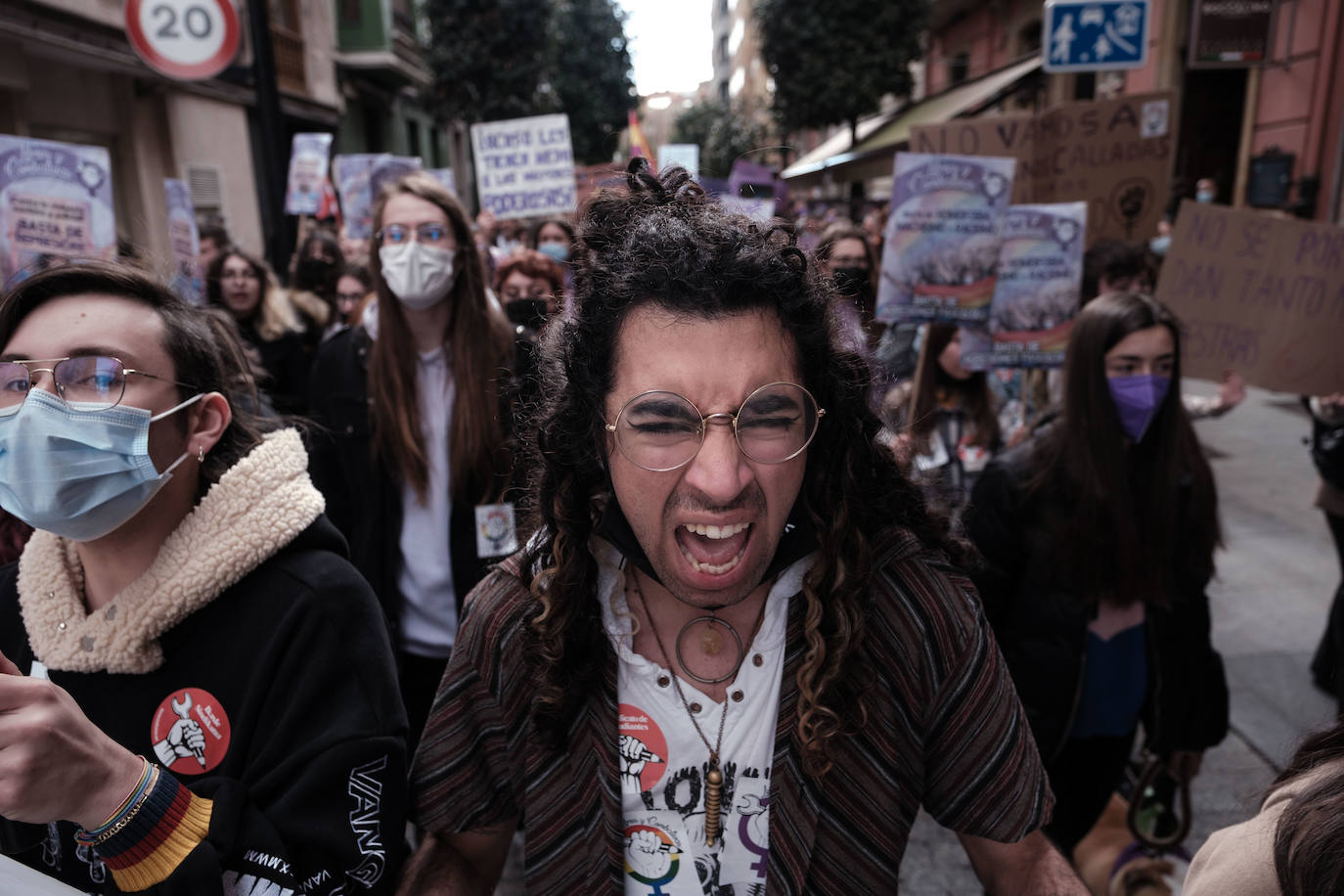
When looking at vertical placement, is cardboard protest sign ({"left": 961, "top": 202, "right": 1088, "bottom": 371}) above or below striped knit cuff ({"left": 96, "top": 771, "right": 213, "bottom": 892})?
above

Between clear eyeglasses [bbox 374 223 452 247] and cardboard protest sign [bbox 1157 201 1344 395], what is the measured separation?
9.43 ft

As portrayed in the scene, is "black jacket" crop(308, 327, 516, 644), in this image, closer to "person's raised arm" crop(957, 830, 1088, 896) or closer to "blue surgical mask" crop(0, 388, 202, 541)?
"blue surgical mask" crop(0, 388, 202, 541)

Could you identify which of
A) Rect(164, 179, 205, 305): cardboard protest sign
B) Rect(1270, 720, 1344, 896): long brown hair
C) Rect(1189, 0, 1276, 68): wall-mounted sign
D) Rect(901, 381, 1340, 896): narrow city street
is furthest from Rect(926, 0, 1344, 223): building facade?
Rect(1270, 720, 1344, 896): long brown hair

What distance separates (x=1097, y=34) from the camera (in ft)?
15.5

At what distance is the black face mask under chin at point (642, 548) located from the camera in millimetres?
1394

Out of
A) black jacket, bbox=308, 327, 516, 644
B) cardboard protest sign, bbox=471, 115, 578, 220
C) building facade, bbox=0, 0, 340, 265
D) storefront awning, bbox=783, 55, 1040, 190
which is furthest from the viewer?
storefront awning, bbox=783, 55, 1040, 190

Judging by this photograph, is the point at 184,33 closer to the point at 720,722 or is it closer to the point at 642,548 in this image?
the point at 642,548

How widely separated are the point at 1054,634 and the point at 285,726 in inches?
76.0

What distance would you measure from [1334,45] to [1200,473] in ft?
34.9

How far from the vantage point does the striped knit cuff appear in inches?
46.1

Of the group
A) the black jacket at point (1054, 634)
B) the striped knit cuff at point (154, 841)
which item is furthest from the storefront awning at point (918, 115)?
the striped knit cuff at point (154, 841)

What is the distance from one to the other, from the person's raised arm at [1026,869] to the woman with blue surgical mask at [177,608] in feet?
3.12

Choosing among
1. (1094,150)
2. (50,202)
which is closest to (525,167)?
(50,202)

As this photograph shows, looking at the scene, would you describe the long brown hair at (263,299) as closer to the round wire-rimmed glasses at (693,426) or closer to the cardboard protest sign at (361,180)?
the cardboard protest sign at (361,180)
